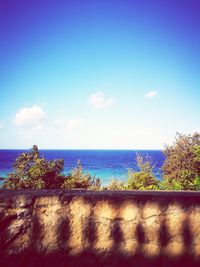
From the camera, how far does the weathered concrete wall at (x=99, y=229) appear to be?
183cm

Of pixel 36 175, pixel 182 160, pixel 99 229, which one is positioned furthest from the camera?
pixel 182 160

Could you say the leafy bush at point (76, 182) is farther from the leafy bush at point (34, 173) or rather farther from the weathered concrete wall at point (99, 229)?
the weathered concrete wall at point (99, 229)

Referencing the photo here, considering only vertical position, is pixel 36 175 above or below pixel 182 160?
below

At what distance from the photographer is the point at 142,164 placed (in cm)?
1184

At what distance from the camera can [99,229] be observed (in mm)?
1873

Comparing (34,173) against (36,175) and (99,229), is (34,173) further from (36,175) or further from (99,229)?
(99,229)

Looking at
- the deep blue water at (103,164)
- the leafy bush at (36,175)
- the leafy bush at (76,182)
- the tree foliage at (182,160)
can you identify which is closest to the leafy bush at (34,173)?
the leafy bush at (36,175)

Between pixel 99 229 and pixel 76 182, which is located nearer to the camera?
pixel 99 229

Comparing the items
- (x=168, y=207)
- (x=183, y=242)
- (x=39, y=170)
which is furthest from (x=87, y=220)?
(x=39, y=170)

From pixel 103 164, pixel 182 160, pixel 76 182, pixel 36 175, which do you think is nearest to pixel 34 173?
pixel 36 175

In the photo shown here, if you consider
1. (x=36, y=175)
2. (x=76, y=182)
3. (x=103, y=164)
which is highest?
(x=36, y=175)

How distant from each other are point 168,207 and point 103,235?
57cm

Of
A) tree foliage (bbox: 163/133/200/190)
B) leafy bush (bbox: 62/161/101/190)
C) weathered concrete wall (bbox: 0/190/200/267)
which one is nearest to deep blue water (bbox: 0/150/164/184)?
tree foliage (bbox: 163/133/200/190)

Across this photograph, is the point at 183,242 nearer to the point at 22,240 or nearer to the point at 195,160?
the point at 22,240
